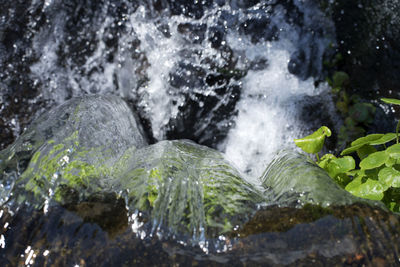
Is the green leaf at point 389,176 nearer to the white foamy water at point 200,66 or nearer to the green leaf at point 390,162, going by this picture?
the green leaf at point 390,162

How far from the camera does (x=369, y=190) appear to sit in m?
1.50

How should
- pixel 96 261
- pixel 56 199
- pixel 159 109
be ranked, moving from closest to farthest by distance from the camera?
pixel 96 261 → pixel 56 199 → pixel 159 109

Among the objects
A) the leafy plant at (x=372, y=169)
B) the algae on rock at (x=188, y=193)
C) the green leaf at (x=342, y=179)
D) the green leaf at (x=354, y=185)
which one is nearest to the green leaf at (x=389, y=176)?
the leafy plant at (x=372, y=169)

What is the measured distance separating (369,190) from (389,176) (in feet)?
0.30

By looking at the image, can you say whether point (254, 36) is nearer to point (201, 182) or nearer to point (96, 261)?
point (201, 182)

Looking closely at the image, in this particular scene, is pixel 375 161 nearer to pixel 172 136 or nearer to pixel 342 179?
pixel 342 179

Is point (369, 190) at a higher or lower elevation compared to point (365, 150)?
lower

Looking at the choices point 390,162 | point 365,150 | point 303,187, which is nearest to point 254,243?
point 303,187

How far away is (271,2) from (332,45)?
1.93 feet

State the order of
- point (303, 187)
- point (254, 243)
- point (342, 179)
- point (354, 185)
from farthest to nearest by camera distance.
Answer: point (342, 179) → point (354, 185) → point (303, 187) → point (254, 243)

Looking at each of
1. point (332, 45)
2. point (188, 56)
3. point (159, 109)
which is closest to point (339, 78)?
point (332, 45)

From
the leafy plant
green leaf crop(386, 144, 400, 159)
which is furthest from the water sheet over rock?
green leaf crop(386, 144, 400, 159)

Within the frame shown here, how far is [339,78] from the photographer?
2.99 meters

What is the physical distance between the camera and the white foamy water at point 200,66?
2877mm
